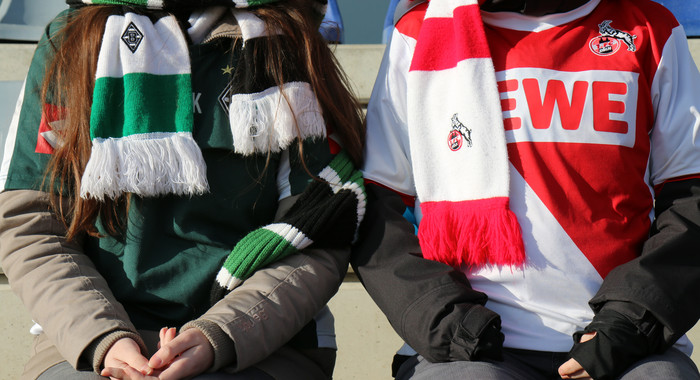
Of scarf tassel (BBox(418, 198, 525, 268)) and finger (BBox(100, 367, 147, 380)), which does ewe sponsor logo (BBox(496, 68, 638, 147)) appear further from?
finger (BBox(100, 367, 147, 380))

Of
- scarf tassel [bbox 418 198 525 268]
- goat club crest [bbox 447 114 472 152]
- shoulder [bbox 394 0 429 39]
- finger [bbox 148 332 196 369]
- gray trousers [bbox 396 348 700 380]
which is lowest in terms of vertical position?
gray trousers [bbox 396 348 700 380]

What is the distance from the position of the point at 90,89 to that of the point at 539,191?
103cm

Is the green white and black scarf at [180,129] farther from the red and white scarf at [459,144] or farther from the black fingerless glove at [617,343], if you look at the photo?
the black fingerless glove at [617,343]

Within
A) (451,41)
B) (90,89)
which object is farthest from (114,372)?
(451,41)

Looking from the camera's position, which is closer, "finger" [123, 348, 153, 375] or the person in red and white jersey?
"finger" [123, 348, 153, 375]

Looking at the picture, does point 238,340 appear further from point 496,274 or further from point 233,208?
point 496,274

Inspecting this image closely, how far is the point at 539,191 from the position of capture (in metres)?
1.58

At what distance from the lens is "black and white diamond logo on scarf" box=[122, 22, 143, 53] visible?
5.39 feet

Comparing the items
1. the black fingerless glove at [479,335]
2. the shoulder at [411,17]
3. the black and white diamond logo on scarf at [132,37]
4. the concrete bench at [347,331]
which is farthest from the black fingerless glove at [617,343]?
the concrete bench at [347,331]

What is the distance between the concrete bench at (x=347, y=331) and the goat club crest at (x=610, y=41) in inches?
48.0

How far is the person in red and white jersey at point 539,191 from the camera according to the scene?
4.92 ft

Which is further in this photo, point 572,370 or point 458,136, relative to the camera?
point 458,136

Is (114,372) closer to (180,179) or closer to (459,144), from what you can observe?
(180,179)

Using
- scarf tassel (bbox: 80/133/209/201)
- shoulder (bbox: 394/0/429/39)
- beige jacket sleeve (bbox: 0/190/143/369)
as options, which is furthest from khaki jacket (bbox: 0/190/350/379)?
shoulder (bbox: 394/0/429/39)
